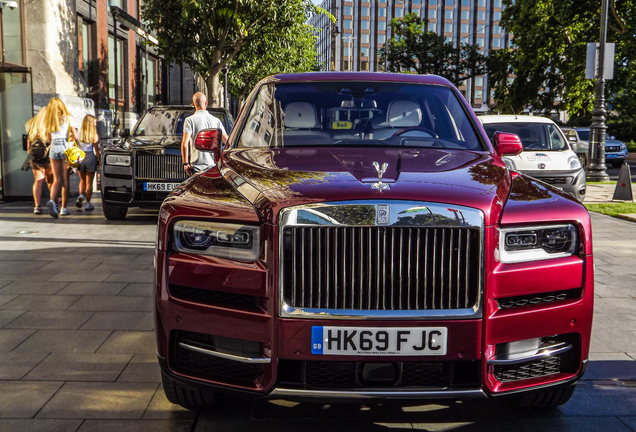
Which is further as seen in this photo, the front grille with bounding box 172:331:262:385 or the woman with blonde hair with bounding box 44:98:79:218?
the woman with blonde hair with bounding box 44:98:79:218

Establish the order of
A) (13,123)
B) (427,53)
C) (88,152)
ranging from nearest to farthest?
1. (88,152)
2. (13,123)
3. (427,53)

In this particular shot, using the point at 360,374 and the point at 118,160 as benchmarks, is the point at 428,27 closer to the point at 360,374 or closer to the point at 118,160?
the point at 118,160

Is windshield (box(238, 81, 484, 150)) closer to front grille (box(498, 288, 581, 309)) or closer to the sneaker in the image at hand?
front grille (box(498, 288, 581, 309))

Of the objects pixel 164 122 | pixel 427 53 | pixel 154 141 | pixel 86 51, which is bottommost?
pixel 154 141

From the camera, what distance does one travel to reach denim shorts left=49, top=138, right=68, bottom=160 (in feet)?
36.9

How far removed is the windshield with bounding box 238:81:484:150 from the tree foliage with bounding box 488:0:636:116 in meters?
25.6

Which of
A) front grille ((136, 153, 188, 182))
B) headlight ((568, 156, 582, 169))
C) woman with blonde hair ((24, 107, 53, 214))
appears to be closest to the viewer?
front grille ((136, 153, 188, 182))

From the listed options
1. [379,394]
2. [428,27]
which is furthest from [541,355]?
[428,27]

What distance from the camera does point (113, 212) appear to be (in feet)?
36.3

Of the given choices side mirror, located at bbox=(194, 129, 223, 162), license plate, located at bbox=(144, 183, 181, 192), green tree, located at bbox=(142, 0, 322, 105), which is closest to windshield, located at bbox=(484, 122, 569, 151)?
license plate, located at bbox=(144, 183, 181, 192)

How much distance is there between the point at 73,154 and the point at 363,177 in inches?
364

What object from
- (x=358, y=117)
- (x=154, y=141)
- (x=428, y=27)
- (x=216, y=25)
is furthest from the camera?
(x=428, y=27)

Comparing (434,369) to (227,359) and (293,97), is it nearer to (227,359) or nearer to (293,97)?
(227,359)

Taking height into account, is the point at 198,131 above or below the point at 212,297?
above
